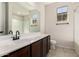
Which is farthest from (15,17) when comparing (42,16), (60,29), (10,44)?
(60,29)

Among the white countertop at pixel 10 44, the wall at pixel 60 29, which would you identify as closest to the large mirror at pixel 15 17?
the white countertop at pixel 10 44

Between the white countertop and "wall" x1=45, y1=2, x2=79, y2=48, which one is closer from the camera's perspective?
the white countertop

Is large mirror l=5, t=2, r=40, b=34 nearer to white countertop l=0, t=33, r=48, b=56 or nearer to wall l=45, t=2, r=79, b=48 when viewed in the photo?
white countertop l=0, t=33, r=48, b=56

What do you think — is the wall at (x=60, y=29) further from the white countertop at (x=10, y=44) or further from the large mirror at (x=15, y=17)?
the white countertop at (x=10, y=44)

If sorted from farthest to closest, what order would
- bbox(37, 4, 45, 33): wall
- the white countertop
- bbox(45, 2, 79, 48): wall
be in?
bbox(37, 4, 45, 33): wall
bbox(45, 2, 79, 48): wall
the white countertop

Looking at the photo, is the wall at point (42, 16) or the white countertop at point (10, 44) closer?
the white countertop at point (10, 44)

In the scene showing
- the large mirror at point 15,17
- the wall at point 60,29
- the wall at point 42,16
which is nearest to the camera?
the large mirror at point 15,17

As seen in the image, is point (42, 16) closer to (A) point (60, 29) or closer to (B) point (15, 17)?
(A) point (60, 29)

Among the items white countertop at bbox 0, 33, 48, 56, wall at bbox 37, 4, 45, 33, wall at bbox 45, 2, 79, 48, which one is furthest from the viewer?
wall at bbox 37, 4, 45, 33

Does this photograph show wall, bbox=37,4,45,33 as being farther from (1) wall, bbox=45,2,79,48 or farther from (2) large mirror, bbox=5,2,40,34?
(2) large mirror, bbox=5,2,40,34

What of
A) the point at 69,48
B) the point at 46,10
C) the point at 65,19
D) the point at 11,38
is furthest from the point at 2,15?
the point at 69,48

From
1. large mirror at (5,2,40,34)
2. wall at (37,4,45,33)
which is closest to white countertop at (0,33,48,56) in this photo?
large mirror at (5,2,40,34)

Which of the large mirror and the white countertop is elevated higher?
the large mirror

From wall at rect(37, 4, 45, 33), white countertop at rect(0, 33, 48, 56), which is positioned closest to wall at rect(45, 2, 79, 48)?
wall at rect(37, 4, 45, 33)
